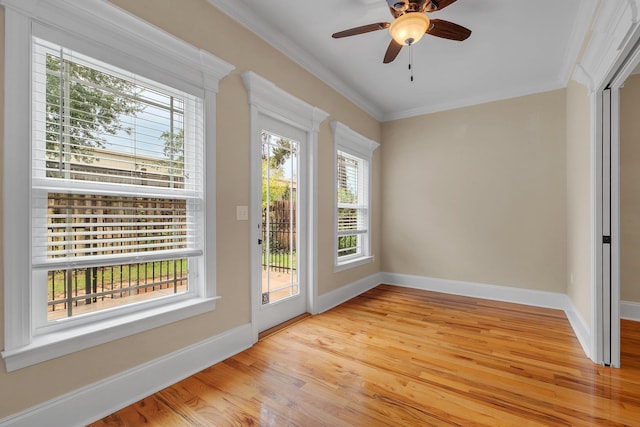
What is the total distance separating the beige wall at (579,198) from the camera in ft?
8.45

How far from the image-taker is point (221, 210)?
7.80 ft

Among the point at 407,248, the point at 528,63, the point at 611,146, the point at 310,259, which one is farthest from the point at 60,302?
the point at 528,63

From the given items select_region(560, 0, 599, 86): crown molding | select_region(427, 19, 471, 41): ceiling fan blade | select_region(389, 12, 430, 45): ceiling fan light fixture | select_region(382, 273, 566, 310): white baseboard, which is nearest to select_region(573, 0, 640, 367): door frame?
select_region(560, 0, 599, 86): crown molding

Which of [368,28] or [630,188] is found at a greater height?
[368,28]

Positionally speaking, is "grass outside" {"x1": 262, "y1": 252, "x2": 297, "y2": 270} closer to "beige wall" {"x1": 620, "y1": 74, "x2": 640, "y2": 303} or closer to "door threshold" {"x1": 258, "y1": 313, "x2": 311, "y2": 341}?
"door threshold" {"x1": 258, "y1": 313, "x2": 311, "y2": 341}

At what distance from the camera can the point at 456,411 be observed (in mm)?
1771

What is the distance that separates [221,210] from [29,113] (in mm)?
1207

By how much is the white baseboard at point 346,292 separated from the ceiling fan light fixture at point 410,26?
2.69 meters

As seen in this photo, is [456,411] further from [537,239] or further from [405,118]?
[405,118]

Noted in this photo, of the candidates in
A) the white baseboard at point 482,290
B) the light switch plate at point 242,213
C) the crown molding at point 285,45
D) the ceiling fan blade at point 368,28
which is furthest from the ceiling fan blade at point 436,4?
the white baseboard at point 482,290

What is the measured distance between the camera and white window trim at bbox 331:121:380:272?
150 inches

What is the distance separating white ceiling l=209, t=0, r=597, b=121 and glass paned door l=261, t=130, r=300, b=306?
3.22 feet

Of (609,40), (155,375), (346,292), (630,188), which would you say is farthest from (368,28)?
(630,188)

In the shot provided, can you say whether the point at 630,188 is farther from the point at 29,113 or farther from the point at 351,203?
the point at 29,113
